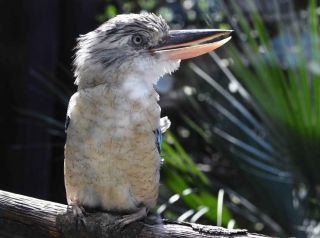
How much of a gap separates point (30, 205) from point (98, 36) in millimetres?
744

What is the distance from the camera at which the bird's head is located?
272 centimetres

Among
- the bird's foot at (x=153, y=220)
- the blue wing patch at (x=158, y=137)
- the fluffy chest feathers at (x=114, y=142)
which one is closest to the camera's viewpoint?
the bird's foot at (x=153, y=220)

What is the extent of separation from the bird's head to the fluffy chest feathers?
0.20 feet

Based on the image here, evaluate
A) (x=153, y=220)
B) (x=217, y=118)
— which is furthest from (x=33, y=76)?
(x=153, y=220)

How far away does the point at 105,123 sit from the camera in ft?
8.64

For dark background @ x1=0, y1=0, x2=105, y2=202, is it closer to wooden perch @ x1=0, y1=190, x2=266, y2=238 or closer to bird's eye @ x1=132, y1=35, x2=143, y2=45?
bird's eye @ x1=132, y1=35, x2=143, y2=45

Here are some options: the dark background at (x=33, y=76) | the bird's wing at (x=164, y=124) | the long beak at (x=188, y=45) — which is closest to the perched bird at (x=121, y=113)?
the long beak at (x=188, y=45)

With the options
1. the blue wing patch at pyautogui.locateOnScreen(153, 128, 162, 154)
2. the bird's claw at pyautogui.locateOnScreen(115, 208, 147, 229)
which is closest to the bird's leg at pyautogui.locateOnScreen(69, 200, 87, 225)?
the bird's claw at pyautogui.locateOnScreen(115, 208, 147, 229)

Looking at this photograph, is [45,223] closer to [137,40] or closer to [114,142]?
[114,142]

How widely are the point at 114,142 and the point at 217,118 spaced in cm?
122

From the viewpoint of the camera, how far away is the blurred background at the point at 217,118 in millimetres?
3369

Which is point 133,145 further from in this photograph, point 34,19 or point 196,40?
point 34,19

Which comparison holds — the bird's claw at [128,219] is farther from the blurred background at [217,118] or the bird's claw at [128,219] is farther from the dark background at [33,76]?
the dark background at [33,76]

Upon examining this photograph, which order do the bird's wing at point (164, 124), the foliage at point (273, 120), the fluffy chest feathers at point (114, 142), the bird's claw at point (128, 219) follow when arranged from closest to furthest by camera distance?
the bird's claw at point (128, 219), the fluffy chest feathers at point (114, 142), the bird's wing at point (164, 124), the foliage at point (273, 120)
